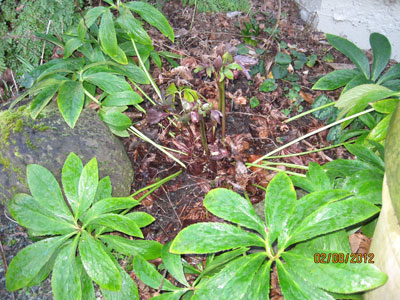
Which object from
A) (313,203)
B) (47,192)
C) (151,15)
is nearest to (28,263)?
(47,192)

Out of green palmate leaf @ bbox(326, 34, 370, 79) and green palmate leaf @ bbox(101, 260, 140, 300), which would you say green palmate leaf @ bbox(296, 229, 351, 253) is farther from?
green palmate leaf @ bbox(326, 34, 370, 79)

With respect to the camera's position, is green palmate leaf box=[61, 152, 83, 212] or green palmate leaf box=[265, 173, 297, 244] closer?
green palmate leaf box=[265, 173, 297, 244]

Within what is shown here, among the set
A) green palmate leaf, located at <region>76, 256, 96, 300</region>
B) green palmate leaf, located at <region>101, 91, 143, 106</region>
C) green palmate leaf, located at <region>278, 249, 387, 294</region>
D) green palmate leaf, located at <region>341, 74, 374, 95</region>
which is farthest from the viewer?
green palmate leaf, located at <region>341, 74, 374, 95</region>

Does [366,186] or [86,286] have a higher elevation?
[366,186]

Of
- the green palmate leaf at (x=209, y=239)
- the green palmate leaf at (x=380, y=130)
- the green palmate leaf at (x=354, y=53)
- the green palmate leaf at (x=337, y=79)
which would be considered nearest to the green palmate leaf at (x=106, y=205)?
the green palmate leaf at (x=209, y=239)

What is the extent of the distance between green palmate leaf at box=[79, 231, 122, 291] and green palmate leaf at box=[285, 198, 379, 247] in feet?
2.40

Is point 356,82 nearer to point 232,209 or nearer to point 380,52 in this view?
point 380,52

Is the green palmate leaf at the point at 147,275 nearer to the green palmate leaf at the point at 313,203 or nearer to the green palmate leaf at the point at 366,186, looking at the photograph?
the green palmate leaf at the point at 313,203

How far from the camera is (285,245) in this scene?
123 centimetres

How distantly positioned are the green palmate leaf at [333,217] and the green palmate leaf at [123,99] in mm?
1181

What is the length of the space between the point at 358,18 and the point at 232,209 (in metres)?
2.45

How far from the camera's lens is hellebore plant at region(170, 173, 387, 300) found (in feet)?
3.56

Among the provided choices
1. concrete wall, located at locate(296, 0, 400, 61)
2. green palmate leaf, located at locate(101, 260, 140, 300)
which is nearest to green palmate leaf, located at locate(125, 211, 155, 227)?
green palmate leaf, located at locate(101, 260, 140, 300)

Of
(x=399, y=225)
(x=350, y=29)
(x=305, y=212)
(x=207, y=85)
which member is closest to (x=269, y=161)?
(x=207, y=85)
